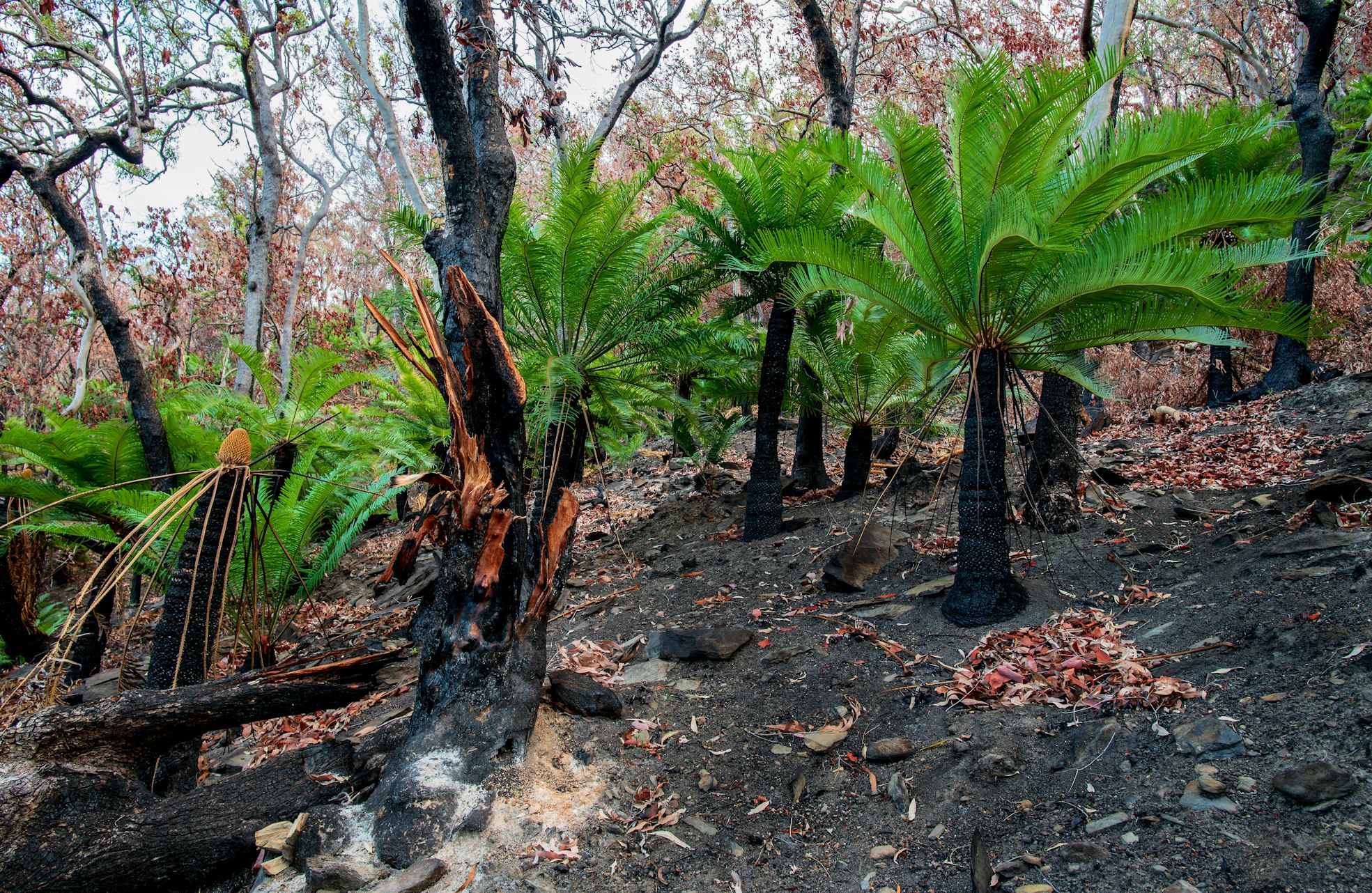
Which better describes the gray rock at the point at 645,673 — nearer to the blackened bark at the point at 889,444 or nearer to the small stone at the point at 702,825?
the small stone at the point at 702,825

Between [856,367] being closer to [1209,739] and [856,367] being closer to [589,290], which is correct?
[589,290]

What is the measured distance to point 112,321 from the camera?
6301mm

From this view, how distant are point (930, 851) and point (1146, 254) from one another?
320 cm

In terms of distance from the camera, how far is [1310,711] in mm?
2754

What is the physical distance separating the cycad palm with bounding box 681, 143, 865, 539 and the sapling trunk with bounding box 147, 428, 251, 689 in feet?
13.1

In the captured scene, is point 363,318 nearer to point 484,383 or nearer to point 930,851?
point 484,383

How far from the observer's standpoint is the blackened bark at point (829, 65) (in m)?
7.65

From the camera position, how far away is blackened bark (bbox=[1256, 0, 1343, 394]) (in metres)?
7.80

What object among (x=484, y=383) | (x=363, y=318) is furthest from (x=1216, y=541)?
(x=363, y=318)

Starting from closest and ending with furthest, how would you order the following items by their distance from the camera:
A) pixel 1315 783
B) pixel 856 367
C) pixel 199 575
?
pixel 1315 783, pixel 199 575, pixel 856 367

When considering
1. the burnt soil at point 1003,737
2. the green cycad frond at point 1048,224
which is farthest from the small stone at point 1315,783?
the green cycad frond at point 1048,224

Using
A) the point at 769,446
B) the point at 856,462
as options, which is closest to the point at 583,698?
the point at 769,446

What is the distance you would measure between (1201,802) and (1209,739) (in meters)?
0.34

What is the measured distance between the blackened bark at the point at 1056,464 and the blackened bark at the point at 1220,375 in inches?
224
